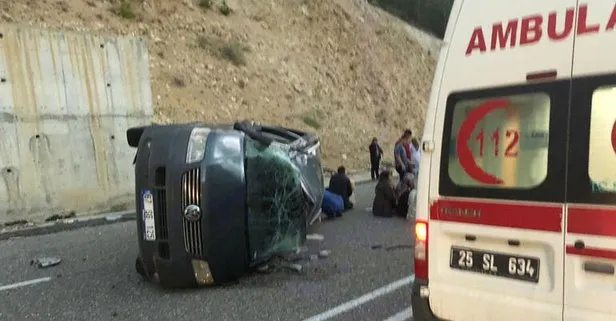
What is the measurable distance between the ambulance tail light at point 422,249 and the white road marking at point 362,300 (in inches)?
65.0

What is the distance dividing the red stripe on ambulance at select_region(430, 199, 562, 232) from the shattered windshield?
2.99 m

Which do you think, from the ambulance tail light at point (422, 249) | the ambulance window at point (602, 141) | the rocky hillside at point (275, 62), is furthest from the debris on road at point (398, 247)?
the rocky hillside at point (275, 62)

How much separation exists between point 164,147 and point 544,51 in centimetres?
388

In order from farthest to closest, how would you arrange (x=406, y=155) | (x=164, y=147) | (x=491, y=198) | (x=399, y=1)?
(x=399, y=1) → (x=406, y=155) → (x=164, y=147) → (x=491, y=198)

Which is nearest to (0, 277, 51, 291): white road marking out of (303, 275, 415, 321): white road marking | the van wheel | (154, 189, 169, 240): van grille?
the van wheel

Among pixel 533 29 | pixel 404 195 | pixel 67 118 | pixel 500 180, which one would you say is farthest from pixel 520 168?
pixel 67 118

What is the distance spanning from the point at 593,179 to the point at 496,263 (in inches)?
26.9

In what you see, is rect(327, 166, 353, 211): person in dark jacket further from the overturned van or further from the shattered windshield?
the overturned van

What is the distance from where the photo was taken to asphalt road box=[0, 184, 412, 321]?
5234 mm

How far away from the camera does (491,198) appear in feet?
10.3

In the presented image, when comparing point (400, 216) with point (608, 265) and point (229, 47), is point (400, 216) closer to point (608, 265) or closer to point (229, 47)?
point (608, 265)

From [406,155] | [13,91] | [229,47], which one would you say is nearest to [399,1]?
[229,47]

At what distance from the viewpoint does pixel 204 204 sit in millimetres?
5684

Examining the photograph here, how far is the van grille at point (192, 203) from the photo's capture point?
570cm
